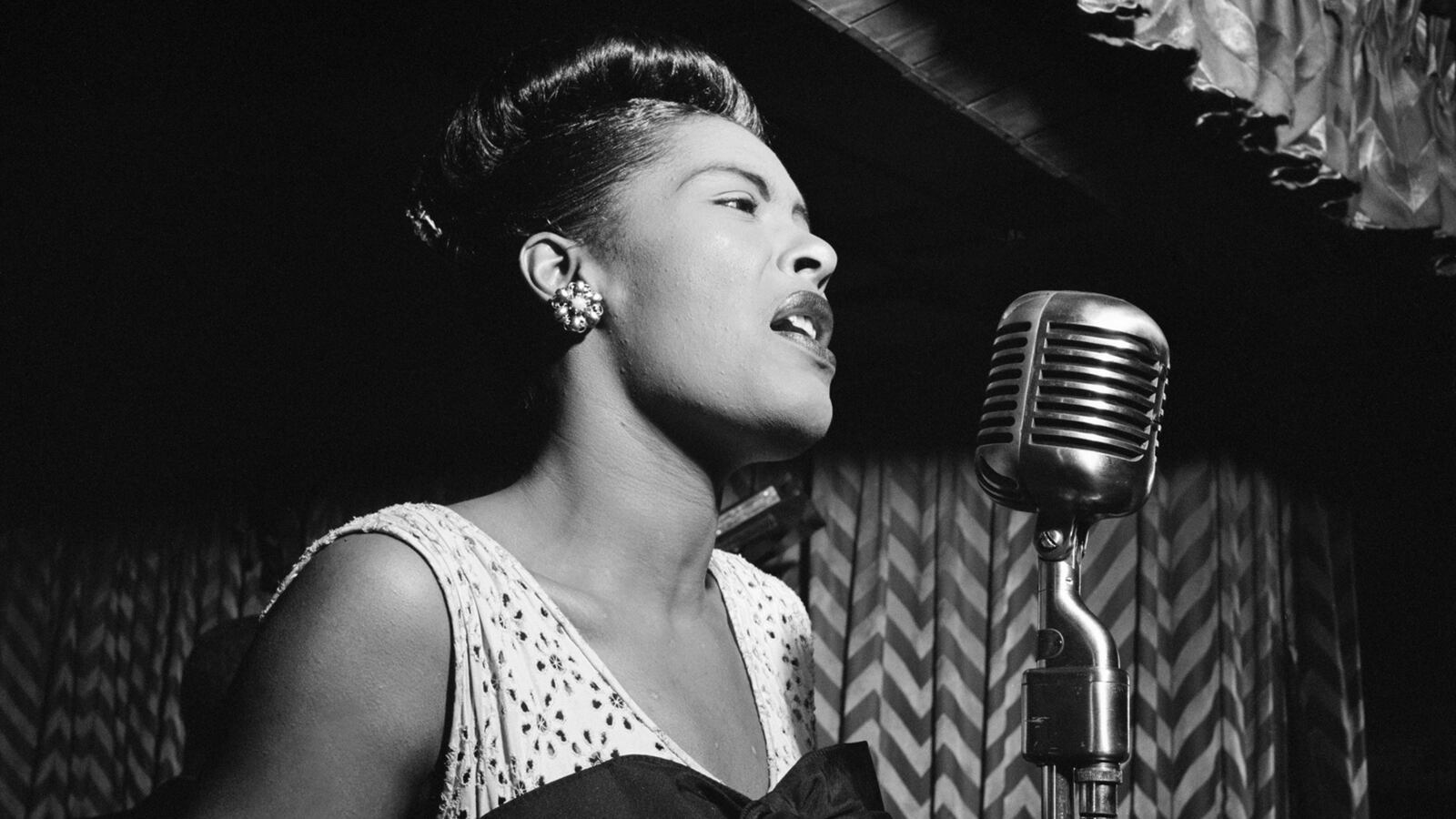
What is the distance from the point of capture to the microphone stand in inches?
39.3

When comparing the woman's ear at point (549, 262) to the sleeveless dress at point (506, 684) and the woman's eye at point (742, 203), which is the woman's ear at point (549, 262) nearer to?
the woman's eye at point (742, 203)

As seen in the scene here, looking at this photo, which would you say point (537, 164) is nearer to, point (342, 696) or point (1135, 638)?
point (342, 696)

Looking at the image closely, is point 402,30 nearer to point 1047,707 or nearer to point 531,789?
point 531,789

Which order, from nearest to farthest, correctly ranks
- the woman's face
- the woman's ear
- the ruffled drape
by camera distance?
the woman's face, the woman's ear, the ruffled drape

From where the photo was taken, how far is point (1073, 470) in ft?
3.39

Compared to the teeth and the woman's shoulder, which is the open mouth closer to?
the teeth

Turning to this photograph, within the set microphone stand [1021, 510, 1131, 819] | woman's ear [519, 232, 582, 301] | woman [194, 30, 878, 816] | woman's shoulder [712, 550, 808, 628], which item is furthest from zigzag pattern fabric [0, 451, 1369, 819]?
microphone stand [1021, 510, 1131, 819]

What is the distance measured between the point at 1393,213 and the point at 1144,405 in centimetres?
106

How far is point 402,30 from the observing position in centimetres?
178

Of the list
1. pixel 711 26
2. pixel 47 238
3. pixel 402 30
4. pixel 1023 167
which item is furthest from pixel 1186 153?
pixel 47 238

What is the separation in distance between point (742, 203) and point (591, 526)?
36cm

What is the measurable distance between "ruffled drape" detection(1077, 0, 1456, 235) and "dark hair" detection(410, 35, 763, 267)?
444mm

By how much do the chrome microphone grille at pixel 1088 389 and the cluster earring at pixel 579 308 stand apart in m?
0.52

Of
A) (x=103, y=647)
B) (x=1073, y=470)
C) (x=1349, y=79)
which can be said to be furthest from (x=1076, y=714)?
(x=103, y=647)
